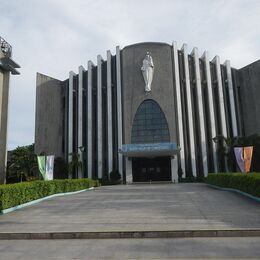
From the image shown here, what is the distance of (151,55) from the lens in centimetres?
5144

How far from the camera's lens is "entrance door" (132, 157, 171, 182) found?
49.4 m

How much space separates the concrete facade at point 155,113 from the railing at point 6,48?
27.8m

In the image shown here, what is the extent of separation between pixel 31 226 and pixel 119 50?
150 ft

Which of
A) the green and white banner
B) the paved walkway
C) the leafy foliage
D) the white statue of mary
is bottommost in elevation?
the paved walkway

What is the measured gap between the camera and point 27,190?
16.1 metres

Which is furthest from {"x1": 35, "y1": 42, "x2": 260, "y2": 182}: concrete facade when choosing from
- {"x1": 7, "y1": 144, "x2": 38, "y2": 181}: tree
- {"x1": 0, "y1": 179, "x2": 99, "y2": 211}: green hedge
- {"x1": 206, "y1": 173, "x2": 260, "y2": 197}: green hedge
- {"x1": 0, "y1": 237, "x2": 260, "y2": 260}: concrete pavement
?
{"x1": 0, "y1": 237, "x2": 260, "y2": 260}: concrete pavement

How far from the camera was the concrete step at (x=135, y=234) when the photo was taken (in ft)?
28.1

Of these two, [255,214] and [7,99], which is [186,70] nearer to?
[7,99]

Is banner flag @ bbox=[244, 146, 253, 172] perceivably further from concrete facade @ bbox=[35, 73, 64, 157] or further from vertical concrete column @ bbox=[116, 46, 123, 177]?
concrete facade @ bbox=[35, 73, 64, 157]

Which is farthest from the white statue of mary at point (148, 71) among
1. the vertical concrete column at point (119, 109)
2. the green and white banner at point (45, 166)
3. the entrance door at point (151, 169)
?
the green and white banner at point (45, 166)

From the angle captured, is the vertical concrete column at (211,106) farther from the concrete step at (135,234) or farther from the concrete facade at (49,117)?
the concrete step at (135,234)

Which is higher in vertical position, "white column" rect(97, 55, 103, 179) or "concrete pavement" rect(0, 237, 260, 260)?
"white column" rect(97, 55, 103, 179)

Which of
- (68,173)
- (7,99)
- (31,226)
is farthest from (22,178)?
(31,226)

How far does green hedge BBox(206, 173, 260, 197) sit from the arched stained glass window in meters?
21.9
